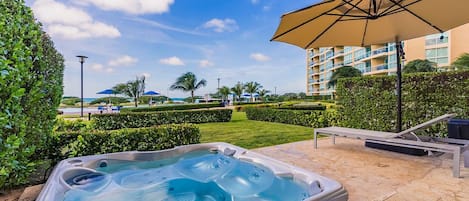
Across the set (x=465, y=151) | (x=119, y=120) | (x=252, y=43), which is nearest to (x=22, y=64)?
(x=465, y=151)

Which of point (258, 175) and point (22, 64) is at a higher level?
point (22, 64)

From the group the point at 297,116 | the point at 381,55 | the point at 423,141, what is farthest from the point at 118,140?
the point at 381,55

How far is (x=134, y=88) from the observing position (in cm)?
3098

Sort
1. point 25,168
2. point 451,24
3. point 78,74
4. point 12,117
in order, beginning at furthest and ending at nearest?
point 78,74 → point 451,24 → point 25,168 → point 12,117

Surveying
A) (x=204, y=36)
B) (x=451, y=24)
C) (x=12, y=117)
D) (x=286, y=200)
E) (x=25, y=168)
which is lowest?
(x=286, y=200)

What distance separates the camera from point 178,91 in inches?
1283

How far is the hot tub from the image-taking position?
9.55 feet

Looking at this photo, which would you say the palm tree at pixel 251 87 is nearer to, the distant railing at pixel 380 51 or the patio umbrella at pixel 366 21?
the distant railing at pixel 380 51

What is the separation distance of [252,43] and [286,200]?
16538 mm

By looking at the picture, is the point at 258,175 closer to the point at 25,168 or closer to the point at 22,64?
the point at 25,168

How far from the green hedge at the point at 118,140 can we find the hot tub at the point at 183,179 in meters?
0.37

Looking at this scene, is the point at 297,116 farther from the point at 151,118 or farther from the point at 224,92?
the point at 224,92

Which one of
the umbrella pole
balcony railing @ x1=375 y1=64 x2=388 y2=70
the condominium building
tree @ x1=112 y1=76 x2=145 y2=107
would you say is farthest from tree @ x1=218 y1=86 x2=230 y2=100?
the umbrella pole

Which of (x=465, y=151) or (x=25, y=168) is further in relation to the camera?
(x=465, y=151)
